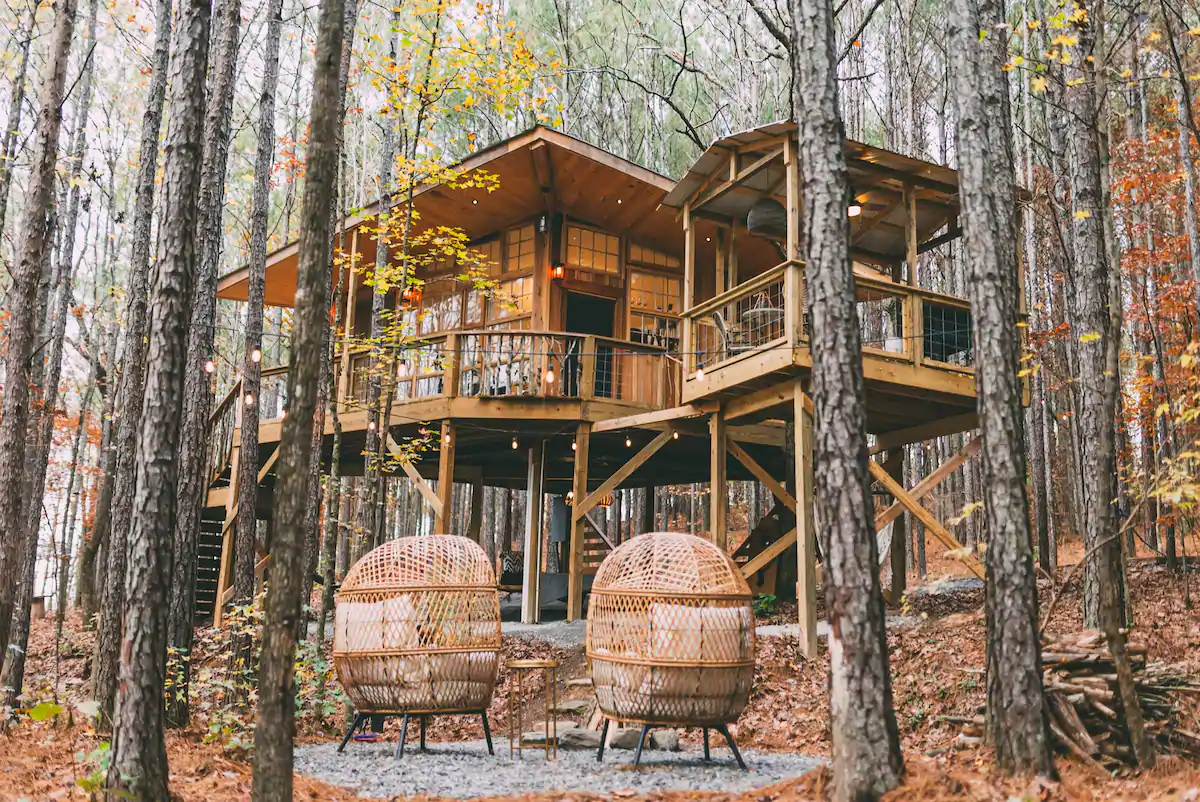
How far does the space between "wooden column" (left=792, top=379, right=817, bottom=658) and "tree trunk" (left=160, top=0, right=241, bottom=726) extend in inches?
247

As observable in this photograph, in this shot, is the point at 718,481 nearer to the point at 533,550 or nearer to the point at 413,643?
the point at 533,550

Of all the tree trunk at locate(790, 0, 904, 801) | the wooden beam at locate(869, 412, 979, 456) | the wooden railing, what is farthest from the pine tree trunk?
the wooden beam at locate(869, 412, 979, 456)

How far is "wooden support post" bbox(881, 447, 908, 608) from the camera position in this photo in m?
13.3

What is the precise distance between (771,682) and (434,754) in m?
4.06

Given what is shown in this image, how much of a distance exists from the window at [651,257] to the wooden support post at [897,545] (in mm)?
5596

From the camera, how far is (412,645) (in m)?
6.89

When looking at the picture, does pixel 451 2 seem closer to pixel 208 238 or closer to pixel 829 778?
pixel 208 238

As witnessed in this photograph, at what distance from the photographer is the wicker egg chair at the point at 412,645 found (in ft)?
22.5

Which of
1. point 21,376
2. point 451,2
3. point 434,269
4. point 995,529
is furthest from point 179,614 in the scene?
point 434,269

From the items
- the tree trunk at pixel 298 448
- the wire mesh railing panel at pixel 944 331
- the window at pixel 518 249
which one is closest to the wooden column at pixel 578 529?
the window at pixel 518 249

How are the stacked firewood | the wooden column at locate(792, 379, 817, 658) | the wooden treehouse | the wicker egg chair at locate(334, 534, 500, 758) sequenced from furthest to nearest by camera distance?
the wooden treehouse < the wooden column at locate(792, 379, 817, 658) < the wicker egg chair at locate(334, 534, 500, 758) < the stacked firewood

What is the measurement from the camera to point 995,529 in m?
5.48

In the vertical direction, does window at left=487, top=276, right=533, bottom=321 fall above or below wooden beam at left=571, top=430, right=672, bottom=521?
above

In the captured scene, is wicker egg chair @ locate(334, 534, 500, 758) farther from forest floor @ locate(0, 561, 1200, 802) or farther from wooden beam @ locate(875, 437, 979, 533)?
wooden beam @ locate(875, 437, 979, 533)
